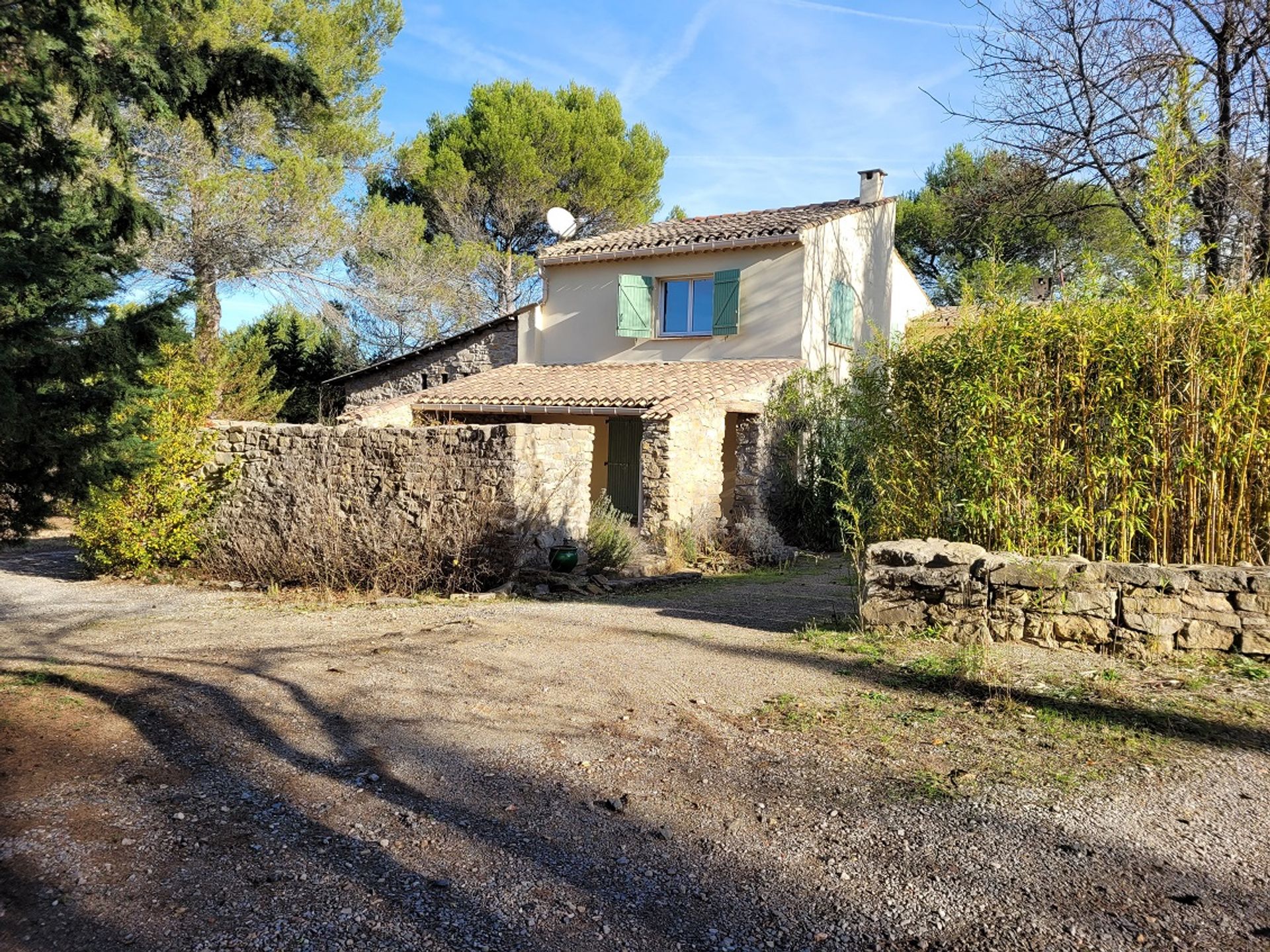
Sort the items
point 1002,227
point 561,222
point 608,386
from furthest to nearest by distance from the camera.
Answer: point 561,222, point 608,386, point 1002,227

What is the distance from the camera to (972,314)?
7.14m

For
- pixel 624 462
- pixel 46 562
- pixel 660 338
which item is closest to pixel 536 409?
pixel 624 462

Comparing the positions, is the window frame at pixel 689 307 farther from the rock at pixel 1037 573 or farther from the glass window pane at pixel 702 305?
the rock at pixel 1037 573

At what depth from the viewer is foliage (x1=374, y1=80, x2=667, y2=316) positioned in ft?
79.8

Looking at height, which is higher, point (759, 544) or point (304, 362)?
point (304, 362)

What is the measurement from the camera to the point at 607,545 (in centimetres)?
1061

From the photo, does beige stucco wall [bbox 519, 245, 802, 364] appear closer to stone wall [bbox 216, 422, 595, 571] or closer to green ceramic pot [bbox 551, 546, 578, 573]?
stone wall [bbox 216, 422, 595, 571]

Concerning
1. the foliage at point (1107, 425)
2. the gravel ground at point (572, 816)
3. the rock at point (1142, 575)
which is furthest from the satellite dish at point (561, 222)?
the rock at point (1142, 575)

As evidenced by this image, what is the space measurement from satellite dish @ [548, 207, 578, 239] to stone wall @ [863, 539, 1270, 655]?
15140mm

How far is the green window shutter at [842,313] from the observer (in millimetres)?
16688

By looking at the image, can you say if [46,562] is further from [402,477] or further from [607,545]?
[607,545]

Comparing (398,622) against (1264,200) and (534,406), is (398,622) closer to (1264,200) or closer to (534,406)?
(534,406)

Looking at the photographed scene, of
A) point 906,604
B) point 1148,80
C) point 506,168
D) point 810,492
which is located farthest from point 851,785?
point 506,168

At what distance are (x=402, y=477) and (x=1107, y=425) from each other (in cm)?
713
